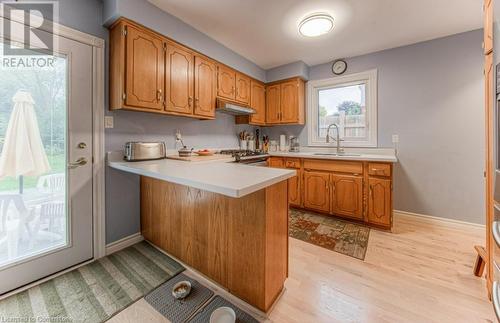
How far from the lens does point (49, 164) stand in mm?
1655

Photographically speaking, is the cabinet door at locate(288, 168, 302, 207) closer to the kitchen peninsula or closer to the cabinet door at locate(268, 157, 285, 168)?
the cabinet door at locate(268, 157, 285, 168)

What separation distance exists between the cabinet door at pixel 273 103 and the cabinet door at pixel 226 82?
3.12ft

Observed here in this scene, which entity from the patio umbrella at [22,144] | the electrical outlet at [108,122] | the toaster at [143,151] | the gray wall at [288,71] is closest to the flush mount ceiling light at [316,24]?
the gray wall at [288,71]

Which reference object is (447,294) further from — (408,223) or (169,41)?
(169,41)

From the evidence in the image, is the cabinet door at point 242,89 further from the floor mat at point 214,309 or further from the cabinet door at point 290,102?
the floor mat at point 214,309

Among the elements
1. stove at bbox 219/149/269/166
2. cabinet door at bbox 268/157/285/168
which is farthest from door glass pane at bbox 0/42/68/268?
cabinet door at bbox 268/157/285/168

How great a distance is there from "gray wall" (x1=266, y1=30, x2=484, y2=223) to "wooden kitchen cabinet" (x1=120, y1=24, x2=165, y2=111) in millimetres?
3031

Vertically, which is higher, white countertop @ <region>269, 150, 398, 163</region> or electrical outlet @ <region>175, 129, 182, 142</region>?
electrical outlet @ <region>175, 129, 182, 142</region>

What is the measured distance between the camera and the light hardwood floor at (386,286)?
1.29m

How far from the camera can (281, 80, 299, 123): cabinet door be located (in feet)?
11.5

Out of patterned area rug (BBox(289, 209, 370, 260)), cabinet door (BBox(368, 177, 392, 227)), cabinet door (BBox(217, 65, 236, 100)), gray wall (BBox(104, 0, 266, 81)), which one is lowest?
patterned area rug (BBox(289, 209, 370, 260))

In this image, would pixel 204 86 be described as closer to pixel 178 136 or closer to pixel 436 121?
pixel 178 136

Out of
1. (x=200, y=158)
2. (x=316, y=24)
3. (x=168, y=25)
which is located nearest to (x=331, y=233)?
(x=200, y=158)

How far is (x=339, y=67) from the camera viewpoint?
331cm
